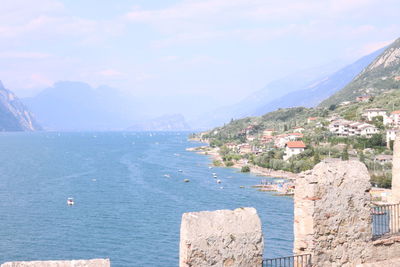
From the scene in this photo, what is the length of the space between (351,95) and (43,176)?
132 metres

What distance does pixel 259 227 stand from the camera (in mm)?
7164

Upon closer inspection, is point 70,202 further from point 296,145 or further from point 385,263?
point 385,263

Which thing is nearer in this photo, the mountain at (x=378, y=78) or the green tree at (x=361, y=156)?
the green tree at (x=361, y=156)

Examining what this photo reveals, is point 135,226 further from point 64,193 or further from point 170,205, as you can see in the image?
point 64,193

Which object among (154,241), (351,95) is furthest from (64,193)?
(351,95)

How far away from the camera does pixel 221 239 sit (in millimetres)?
6863

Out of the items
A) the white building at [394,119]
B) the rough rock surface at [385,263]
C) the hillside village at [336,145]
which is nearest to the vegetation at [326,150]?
the hillside village at [336,145]

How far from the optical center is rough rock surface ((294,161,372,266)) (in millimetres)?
8602

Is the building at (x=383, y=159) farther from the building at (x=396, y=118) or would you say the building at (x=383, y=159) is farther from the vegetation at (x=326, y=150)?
the building at (x=396, y=118)

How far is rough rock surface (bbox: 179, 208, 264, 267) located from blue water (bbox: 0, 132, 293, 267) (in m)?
24.5

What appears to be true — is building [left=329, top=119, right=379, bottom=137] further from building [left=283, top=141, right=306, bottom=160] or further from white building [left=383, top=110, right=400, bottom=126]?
building [left=283, top=141, right=306, bottom=160]

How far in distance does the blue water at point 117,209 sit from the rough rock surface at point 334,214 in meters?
23.0

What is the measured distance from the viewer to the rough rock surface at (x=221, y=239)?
6.67 metres

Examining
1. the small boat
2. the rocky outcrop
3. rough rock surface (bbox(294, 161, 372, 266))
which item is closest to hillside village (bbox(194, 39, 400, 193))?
the small boat
